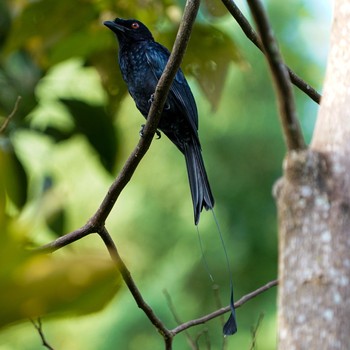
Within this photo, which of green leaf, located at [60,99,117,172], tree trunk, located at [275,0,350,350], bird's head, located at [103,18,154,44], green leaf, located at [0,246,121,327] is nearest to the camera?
green leaf, located at [0,246,121,327]

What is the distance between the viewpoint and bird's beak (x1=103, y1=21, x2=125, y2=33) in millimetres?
2285

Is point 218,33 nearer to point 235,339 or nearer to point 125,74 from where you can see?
point 125,74

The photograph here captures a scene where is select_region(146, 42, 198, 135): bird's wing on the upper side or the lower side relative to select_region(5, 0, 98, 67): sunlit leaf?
lower

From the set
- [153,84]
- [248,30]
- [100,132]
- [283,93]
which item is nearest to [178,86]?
[153,84]

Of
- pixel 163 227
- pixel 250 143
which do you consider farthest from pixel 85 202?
pixel 250 143

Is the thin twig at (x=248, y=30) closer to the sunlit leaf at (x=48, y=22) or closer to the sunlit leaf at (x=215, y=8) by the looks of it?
the sunlit leaf at (x=215, y=8)

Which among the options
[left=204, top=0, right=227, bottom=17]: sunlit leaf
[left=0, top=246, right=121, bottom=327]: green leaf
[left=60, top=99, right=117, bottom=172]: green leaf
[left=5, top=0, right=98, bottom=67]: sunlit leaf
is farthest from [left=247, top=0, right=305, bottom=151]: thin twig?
[left=60, top=99, right=117, bottom=172]: green leaf

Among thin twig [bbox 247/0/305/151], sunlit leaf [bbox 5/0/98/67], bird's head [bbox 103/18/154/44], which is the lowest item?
bird's head [bbox 103/18/154/44]

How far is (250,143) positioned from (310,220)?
637cm

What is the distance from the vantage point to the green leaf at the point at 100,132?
221 centimetres

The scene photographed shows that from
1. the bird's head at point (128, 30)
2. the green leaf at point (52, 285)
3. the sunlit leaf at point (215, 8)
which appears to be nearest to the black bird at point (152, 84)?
the bird's head at point (128, 30)

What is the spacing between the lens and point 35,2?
205 centimetres

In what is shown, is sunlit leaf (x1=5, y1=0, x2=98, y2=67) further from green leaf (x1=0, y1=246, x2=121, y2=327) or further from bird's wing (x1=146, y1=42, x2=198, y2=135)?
green leaf (x1=0, y1=246, x2=121, y2=327)

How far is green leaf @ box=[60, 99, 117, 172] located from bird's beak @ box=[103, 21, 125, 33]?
0.82ft
